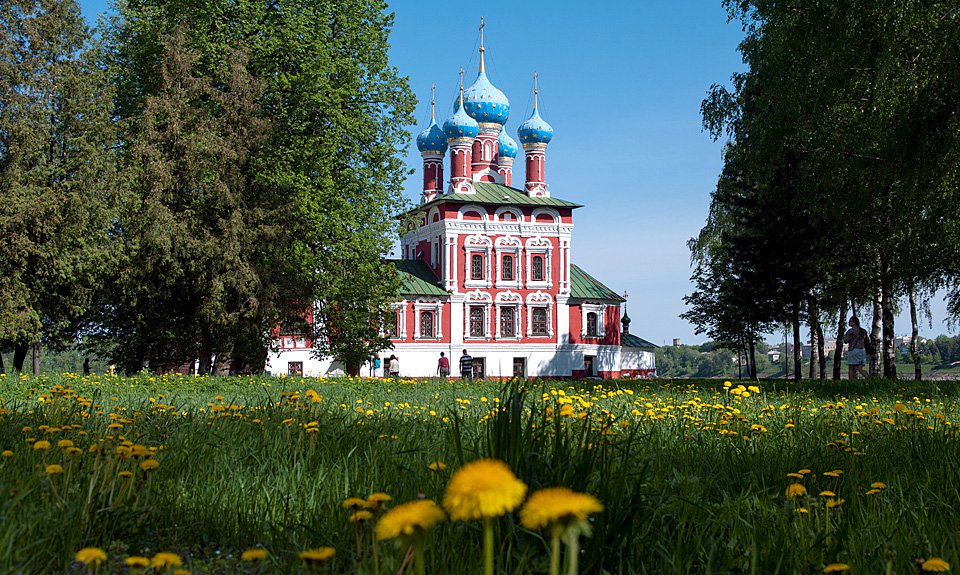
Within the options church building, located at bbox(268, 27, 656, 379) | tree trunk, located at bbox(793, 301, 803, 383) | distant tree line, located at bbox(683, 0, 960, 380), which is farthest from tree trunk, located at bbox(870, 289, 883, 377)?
church building, located at bbox(268, 27, 656, 379)

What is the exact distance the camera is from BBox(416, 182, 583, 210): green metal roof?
178 feet

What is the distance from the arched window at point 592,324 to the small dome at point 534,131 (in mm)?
Answer: 12273

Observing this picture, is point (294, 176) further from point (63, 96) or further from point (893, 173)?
point (893, 173)

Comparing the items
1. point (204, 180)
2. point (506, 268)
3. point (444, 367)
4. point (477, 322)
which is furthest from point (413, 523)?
point (506, 268)

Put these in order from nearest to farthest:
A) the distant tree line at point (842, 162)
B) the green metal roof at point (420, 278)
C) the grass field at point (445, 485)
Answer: the grass field at point (445, 485), the distant tree line at point (842, 162), the green metal roof at point (420, 278)

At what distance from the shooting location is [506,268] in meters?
55.4

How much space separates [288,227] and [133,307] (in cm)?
472

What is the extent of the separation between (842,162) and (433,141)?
4405 cm

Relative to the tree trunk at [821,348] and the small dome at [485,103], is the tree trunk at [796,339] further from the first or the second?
the small dome at [485,103]

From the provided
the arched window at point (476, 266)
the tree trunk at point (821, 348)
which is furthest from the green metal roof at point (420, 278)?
the tree trunk at point (821, 348)

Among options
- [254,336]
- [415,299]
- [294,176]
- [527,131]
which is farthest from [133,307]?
[527,131]

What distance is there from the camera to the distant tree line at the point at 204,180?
75.0 ft

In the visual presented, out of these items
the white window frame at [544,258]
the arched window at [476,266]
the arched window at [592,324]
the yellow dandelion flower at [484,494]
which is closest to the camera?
the yellow dandelion flower at [484,494]

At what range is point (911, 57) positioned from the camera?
15.7 meters
